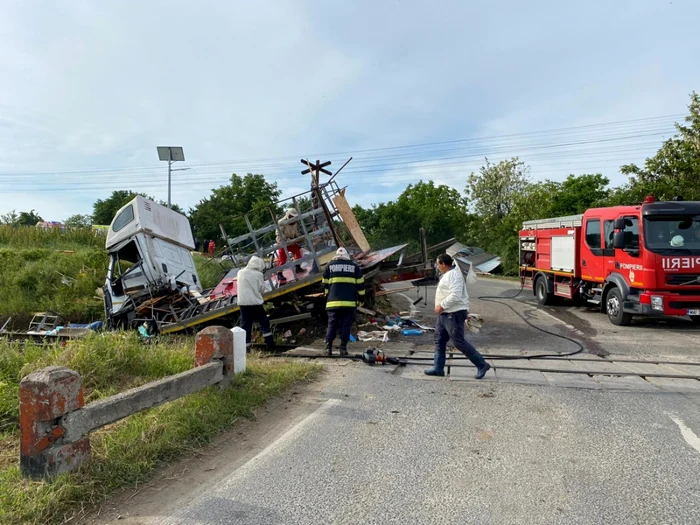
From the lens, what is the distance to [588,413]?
4883mm

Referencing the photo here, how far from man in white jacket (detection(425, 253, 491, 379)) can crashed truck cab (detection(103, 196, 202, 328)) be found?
689 cm

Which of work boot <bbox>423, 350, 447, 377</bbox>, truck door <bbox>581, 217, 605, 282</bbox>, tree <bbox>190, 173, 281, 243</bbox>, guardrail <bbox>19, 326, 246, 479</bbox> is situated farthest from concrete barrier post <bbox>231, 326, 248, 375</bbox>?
tree <bbox>190, 173, 281, 243</bbox>

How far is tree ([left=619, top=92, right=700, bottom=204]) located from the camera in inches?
703

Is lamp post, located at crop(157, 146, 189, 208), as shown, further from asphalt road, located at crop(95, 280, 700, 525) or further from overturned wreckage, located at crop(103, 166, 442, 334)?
asphalt road, located at crop(95, 280, 700, 525)

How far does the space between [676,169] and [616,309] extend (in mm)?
10952

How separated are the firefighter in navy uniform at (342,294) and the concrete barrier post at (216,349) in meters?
2.38

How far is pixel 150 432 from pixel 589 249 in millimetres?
11366

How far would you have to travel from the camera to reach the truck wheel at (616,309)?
418 inches

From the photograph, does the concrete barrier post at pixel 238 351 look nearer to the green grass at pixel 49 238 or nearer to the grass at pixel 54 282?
the grass at pixel 54 282

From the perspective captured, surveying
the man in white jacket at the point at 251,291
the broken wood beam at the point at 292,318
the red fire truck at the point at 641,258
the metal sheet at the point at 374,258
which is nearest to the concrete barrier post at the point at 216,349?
the man in white jacket at the point at 251,291

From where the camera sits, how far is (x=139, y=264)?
10.9 metres

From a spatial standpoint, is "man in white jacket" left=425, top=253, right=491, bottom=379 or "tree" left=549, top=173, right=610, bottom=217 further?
"tree" left=549, top=173, right=610, bottom=217

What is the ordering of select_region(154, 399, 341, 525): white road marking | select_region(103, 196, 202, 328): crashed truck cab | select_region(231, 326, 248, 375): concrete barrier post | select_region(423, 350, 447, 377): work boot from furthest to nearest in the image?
select_region(103, 196, 202, 328): crashed truck cab
select_region(423, 350, 447, 377): work boot
select_region(231, 326, 248, 375): concrete barrier post
select_region(154, 399, 341, 525): white road marking

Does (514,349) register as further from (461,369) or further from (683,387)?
(683,387)
